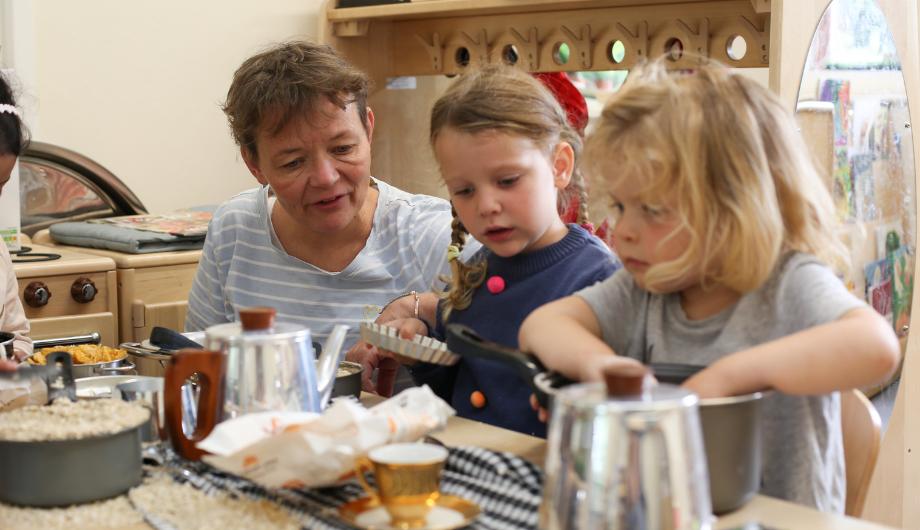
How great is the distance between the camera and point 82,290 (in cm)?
249

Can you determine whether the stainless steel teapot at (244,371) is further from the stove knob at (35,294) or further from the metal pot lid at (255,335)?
the stove knob at (35,294)

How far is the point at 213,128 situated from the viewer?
330cm

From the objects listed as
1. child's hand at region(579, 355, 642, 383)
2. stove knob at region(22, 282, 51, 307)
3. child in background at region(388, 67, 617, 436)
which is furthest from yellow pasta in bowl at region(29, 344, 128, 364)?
stove knob at region(22, 282, 51, 307)

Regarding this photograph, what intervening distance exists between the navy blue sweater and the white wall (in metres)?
1.89

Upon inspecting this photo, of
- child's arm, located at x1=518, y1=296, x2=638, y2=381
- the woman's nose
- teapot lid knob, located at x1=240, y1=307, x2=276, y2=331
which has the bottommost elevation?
child's arm, located at x1=518, y1=296, x2=638, y2=381

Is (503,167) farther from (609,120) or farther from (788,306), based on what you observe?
(788,306)

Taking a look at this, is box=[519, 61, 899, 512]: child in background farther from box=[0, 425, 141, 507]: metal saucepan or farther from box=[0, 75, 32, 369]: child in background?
box=[0, 75, 32, 369]: child in background

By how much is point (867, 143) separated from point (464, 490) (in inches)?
64.6

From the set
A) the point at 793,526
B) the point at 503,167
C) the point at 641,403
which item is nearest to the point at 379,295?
the point at 503,167

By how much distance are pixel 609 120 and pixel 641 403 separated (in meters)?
0.48

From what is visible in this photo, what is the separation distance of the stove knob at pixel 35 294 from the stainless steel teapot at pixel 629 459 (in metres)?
1.99

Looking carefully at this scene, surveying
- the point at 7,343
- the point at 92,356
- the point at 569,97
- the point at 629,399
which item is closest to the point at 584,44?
the point at 569,97

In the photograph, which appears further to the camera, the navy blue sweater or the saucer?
the navy blue sweater

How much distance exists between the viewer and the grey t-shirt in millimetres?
1004
